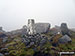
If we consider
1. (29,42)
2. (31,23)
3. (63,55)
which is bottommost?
(63,55)

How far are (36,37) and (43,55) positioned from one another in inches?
354

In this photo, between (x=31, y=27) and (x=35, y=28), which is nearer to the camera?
(x=31, y=27)

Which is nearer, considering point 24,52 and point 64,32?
point 24,52

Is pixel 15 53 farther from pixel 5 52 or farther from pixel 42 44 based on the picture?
pixel 42 44

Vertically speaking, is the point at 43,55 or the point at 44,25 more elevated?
the point at 44,25

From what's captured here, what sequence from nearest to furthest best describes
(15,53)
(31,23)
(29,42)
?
(15,53) → (29,42) → (31,23)

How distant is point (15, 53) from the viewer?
38.5m

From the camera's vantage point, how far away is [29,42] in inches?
1732

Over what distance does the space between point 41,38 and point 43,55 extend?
8.54m

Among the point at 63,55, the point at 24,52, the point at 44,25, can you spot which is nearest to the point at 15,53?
the point at 24,52

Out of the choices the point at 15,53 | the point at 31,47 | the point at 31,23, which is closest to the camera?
the point at 15,53

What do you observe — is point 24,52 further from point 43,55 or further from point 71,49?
point 71,49

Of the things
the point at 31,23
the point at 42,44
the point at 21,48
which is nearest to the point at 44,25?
the point at 31,23

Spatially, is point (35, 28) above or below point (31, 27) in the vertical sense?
below
